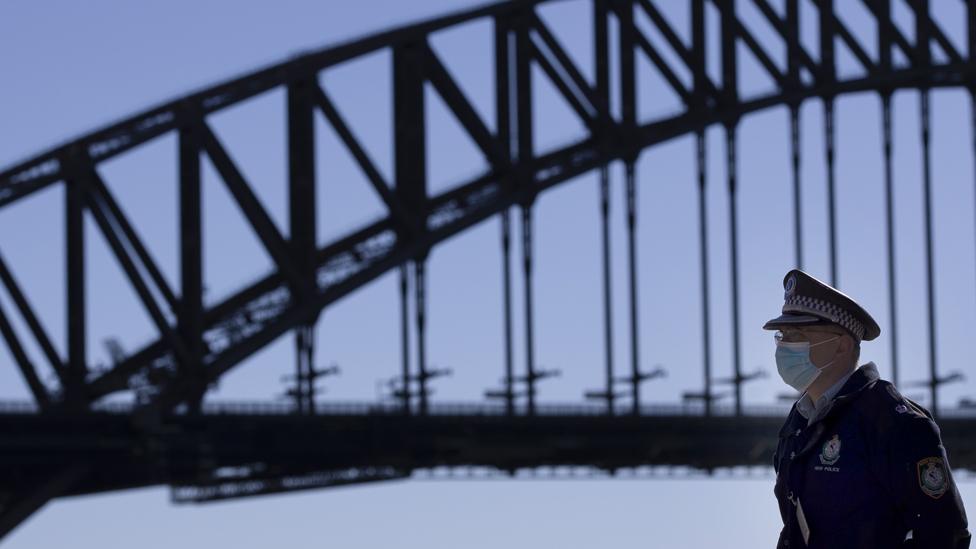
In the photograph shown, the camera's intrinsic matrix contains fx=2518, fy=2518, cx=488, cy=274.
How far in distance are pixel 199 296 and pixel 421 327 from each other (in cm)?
905

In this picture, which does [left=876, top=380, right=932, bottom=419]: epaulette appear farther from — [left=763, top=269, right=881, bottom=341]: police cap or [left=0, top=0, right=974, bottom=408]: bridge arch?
[left=0, top=0, right=974, bottom=408]: bridge arch

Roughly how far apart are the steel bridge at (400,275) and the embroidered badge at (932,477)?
202ft

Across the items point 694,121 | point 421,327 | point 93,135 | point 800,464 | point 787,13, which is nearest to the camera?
point 800,464

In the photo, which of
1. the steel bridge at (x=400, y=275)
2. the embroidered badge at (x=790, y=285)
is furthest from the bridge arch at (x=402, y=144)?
the embroidered badge at (x=790, y=285)

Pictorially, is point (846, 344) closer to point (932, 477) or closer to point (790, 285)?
point (790, 285)

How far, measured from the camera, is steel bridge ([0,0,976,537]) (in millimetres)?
72000

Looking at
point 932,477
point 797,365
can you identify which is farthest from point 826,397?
point 932,477

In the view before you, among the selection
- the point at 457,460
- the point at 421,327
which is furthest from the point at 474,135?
the point at 457,460

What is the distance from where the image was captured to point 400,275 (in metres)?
84.1

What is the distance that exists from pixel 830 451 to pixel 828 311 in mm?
543

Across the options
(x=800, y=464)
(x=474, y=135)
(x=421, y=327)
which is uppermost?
(x=474, y=135)

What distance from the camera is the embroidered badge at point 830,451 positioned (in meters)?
9.01

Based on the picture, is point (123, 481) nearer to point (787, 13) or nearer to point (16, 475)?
point (16, 475)

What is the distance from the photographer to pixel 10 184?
7750 centimetres
